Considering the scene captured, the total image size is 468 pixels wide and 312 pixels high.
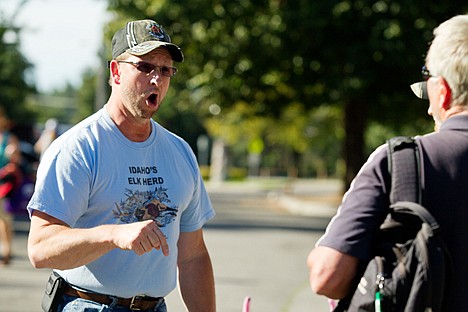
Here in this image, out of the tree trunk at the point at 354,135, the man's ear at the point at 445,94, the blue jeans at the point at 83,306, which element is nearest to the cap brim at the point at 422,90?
the man's ear at the point at 445,94

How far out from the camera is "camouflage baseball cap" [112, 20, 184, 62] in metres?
3.69

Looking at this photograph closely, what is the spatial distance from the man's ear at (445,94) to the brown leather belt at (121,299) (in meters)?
1.44

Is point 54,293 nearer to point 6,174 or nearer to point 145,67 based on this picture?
point 145,67

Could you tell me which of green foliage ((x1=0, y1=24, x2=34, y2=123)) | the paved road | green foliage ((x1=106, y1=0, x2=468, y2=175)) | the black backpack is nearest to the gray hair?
the black backpack

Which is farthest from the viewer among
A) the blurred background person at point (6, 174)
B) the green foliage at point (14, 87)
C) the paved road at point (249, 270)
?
the green foliage at point (14, 87)

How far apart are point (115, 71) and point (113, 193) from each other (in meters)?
0.54

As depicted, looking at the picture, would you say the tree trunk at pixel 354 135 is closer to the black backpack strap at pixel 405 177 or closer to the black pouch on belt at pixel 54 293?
the black pouch on belt at pixel 54 293

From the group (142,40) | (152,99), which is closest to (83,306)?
(152,99)

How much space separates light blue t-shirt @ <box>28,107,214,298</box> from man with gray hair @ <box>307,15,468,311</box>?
3.27ft

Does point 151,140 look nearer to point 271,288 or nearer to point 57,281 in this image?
point 57,281

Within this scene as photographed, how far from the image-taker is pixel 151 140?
12.5 feet

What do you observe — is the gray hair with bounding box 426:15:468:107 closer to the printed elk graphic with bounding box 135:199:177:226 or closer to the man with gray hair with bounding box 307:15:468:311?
the man with gray hair with bounding box 307:15:468:311

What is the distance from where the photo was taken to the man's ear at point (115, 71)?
3785mm

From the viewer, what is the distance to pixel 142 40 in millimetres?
3725
